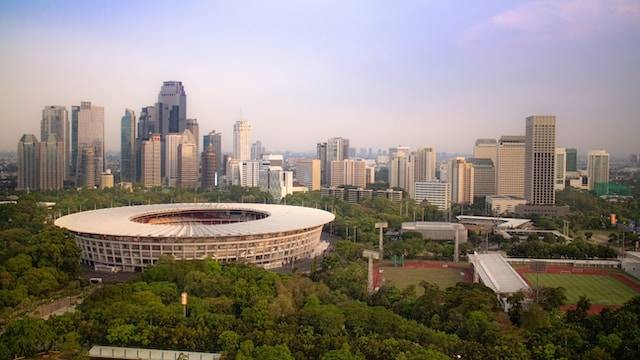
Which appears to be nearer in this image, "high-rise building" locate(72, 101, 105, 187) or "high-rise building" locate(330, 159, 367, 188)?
"high-rise building" locate(72, 101, 105, 187)

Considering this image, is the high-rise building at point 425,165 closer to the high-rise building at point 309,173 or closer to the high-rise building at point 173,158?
the high-rise building at point 309,173

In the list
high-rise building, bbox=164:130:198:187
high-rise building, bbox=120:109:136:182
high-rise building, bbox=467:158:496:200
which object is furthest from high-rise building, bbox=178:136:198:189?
high-rise building, bbox=467:158:496:200

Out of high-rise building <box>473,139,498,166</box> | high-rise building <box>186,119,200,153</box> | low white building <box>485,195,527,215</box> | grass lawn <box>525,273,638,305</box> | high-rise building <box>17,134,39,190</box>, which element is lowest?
grass lawn <box>525,273,638,305</box>

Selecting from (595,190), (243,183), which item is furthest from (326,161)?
(595,190)

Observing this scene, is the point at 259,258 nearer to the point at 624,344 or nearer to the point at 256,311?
the point at 256,311

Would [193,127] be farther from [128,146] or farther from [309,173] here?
[309,173]

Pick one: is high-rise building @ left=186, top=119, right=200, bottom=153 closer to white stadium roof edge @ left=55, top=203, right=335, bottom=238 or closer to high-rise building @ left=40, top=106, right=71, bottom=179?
high-rise building @ left=40, top=106, right=71, bottom=179
